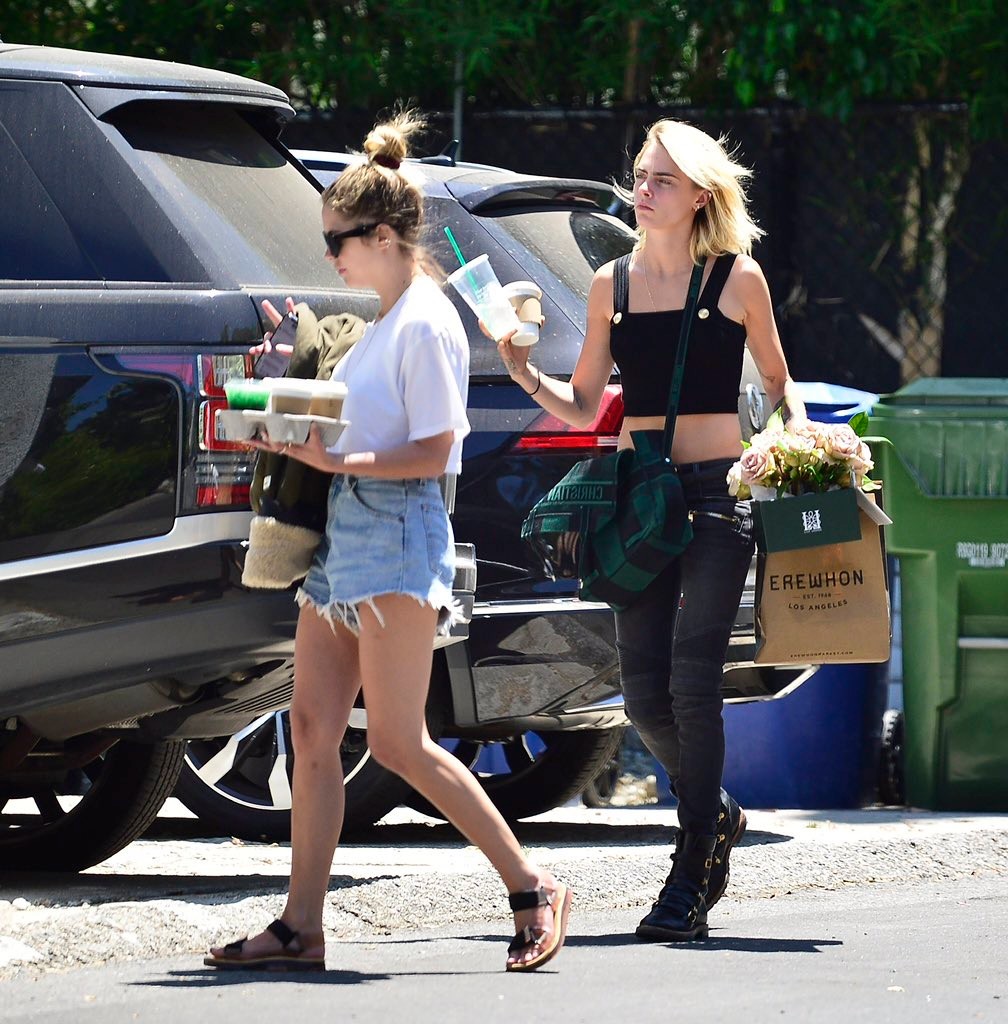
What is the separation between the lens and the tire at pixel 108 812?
548 cm

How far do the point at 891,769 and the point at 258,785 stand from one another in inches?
96.1

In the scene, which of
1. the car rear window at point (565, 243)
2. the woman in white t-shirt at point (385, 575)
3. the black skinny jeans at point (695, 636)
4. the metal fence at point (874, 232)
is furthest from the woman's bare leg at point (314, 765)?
the metal fence at point (874, 232)

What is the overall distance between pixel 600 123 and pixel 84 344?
4717 millimetres

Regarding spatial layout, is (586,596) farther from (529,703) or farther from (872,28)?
(872,28)

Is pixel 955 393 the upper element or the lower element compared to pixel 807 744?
upper

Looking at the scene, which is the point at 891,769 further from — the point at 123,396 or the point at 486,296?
the point at 123,396

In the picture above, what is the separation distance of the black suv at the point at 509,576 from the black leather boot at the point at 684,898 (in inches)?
37.3

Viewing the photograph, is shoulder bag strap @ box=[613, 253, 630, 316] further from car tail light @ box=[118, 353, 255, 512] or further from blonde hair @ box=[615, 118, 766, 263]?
car tail light @ box=[118, 353, 255, 512]

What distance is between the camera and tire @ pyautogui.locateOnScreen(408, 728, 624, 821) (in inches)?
257

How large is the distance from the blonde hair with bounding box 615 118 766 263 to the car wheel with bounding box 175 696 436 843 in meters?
1.87

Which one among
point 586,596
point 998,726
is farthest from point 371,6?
point 586,596

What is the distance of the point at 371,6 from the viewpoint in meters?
9.30

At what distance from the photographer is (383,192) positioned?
13.6ft

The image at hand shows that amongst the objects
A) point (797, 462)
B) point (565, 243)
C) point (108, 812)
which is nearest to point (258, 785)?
point (108, 812)
